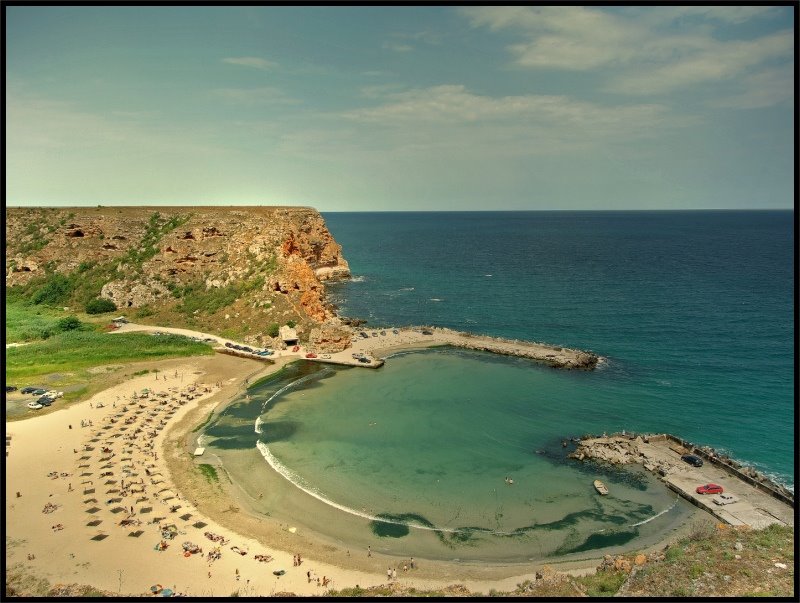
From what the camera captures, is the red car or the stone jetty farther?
the red car

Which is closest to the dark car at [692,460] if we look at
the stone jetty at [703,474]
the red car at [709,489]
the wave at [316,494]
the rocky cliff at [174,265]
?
the stone jetty at [703,474]

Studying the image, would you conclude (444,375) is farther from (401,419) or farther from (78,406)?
(78,406)

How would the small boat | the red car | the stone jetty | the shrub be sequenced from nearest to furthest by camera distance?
the stone jetty
the red car
the small boat
the shrub

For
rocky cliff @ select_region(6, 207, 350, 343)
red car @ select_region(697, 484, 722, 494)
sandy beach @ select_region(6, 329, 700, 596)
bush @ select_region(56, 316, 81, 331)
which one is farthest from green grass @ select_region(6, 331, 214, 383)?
red car @ select_region(697, 484, 722, 494)

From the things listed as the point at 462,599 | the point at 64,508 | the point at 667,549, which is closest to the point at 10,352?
the point at 64,508

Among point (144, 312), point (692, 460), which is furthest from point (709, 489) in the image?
point (144, 312)

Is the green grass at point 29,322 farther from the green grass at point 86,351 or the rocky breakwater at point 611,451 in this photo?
the rocky breakwater at point 611,451

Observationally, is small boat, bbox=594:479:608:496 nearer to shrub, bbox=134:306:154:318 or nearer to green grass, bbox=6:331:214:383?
green grass, bbox=6:331:214:383
